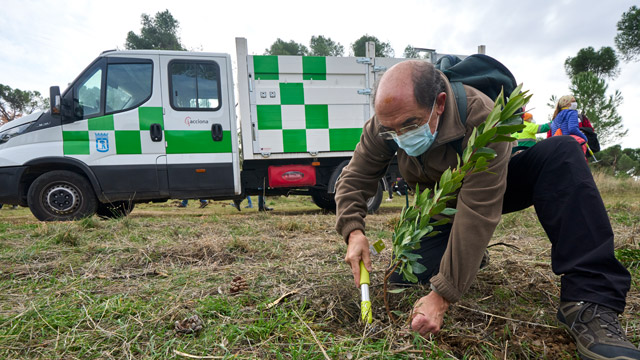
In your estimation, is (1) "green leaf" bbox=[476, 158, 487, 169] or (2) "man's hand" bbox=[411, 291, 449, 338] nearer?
Result: (1) "green leaf" bbox=[476, 158, 487, 169]

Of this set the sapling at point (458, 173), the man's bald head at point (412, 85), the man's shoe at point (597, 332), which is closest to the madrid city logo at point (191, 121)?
the man's bald head at point (412, 85)

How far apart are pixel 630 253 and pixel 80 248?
3494 millimetres

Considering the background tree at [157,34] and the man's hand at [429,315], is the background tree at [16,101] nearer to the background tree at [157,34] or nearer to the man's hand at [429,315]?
the background tree at [157,34]

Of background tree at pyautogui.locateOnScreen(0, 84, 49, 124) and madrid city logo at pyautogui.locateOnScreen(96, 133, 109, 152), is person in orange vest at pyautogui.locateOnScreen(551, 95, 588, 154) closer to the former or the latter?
madrid city logo at pyautogui.locateOnScreen(96, 133, 109, 152)

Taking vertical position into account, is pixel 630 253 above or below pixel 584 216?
below

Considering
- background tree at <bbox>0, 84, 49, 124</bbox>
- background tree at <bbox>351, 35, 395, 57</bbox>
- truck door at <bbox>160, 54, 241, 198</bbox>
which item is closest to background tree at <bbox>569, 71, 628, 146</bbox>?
background tree at <bbox>351, 35, 395, 57</bbox>

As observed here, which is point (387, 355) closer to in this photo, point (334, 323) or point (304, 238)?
point (334, 323)

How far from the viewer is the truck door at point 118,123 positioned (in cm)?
459

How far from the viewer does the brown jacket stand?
1181 mm

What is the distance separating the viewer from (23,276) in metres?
1.95

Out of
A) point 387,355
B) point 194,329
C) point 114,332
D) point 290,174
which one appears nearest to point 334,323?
point 387,355

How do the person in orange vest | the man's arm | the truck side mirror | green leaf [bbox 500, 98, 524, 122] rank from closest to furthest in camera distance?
green leaf [bbox 500, 98, 524, 122] → the man's arm → the truck side mirror → the person in orange vest

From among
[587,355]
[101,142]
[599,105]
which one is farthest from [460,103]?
[599,105]

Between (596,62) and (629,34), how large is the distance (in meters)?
2.09
